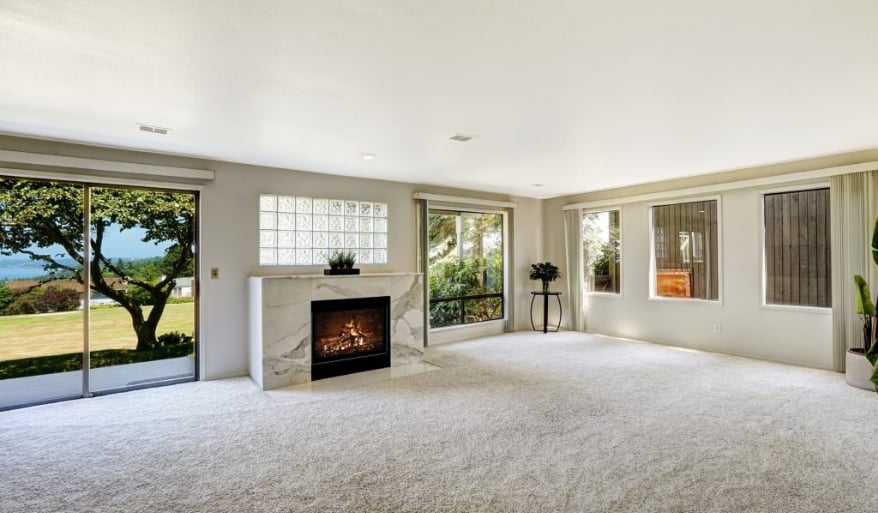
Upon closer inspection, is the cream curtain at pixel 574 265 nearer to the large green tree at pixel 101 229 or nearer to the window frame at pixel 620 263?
the window frame at pixel 620 263

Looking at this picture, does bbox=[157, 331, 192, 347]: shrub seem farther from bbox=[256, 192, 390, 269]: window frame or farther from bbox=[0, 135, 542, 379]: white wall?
bbox=[256, 192, 390, 269]: window frame

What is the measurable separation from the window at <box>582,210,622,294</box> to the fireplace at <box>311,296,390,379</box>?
12.5 ft

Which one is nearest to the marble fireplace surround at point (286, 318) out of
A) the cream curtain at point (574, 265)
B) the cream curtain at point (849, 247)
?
the cream curtain at point (574, 265)

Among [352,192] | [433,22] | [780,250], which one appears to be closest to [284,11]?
[433,22]

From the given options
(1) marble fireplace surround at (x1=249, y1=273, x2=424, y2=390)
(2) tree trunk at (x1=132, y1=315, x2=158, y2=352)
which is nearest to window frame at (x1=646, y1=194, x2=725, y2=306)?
(1) marble fireplace surround at (x1=249, y1=273, x2=424, y2=390)

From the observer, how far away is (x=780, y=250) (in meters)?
5.19

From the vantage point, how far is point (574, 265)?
288 inches

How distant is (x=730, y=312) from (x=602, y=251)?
6.76 ft

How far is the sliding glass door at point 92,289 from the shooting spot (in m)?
3.89

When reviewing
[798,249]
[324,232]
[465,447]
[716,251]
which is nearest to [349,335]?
[324,232]

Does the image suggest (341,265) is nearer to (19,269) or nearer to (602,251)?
(19,269)

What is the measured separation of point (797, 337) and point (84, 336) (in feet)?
25.0

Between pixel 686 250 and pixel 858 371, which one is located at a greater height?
pixel 686 250

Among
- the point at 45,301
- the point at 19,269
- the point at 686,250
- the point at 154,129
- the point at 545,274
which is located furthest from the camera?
the point at 545,274
